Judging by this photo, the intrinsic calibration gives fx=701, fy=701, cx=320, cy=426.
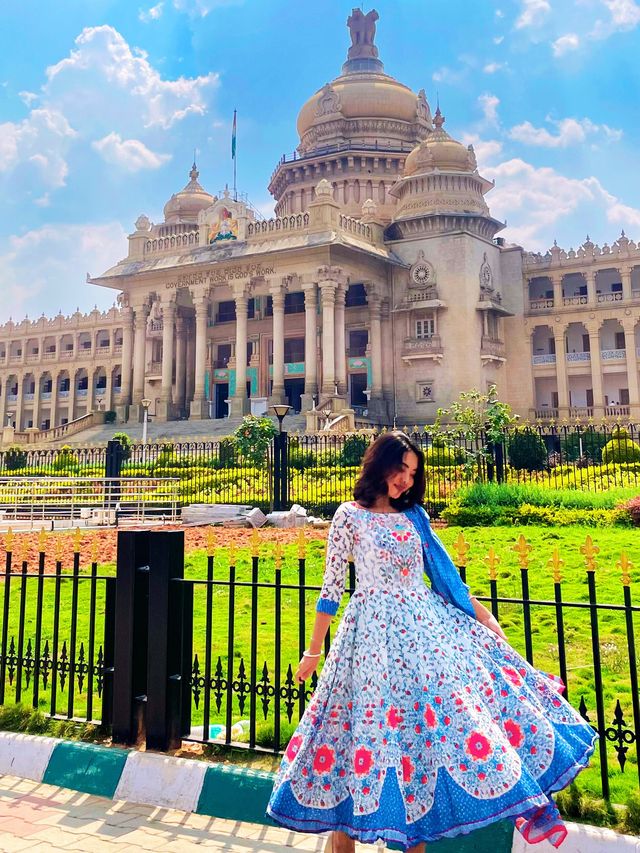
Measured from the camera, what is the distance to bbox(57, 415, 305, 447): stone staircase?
3141 cm

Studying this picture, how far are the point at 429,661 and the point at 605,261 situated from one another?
39.4 m

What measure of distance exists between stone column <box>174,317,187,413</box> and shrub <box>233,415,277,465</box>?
16.1 m

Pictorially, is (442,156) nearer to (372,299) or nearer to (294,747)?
(372,299)

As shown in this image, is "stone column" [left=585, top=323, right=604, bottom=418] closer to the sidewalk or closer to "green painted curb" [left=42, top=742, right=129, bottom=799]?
"green painted curb" [left=42, top=742, right=129, bottom=799]

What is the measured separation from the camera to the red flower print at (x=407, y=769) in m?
2.73

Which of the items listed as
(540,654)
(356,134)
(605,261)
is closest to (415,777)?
(540,654)

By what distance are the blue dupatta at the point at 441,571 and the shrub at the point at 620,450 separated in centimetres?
1839

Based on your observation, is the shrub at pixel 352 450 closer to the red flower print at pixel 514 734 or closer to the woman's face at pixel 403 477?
the woman's face at pixel 403 477

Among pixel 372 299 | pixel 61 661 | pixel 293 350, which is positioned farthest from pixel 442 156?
pixel 61 661

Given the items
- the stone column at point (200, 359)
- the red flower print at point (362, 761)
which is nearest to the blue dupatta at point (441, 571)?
the red flower print at point (362, 761)

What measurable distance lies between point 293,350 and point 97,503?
21.3 metres

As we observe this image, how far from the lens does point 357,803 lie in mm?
2686

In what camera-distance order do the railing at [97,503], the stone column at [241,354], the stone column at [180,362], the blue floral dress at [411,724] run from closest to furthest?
the blue floral dress at [411,724] → the railing at [97,503] → the stone column at [241,354] → the stone column at [180,362]

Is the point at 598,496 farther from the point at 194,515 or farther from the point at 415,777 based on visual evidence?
the point at 415,777
